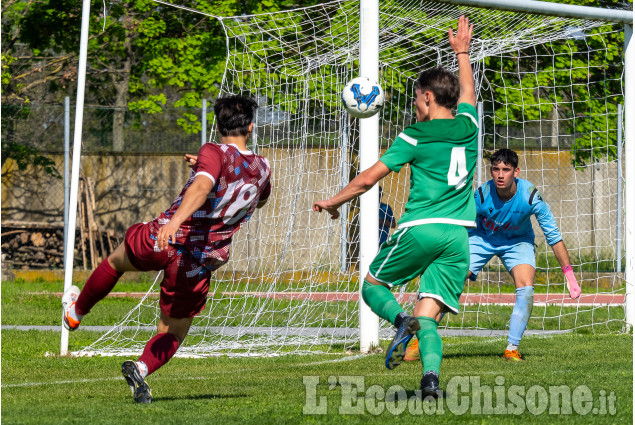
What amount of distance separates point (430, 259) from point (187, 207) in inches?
58.6

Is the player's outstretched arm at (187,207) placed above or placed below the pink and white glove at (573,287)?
above

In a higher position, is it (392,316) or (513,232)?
(513,232)

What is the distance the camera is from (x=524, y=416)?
512cm

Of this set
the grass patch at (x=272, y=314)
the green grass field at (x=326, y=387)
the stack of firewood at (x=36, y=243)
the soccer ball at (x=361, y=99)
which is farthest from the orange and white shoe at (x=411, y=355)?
the stack of firewood at (x=36, y=243)

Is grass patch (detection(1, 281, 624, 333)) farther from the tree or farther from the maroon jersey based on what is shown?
the tree

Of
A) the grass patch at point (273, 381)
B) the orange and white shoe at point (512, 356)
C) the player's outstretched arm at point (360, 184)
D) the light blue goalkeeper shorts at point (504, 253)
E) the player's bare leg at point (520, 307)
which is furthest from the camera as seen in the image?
the light blue goalkeeper shorts at point (504, 253)

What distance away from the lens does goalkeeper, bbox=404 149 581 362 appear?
322 inches

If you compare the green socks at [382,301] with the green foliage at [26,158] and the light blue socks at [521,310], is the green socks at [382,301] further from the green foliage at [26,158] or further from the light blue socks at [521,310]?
the green foliage at [26,158]

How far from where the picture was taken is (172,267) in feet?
18.5

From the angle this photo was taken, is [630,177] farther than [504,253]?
Yes

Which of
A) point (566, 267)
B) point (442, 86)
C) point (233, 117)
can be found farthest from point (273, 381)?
point (566, 267)

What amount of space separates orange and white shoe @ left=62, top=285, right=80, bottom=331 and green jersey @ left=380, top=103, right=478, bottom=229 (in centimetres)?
229

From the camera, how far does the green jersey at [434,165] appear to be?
538 centimetres

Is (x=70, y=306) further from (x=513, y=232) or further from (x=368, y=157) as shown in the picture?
(x=513, y=232)
